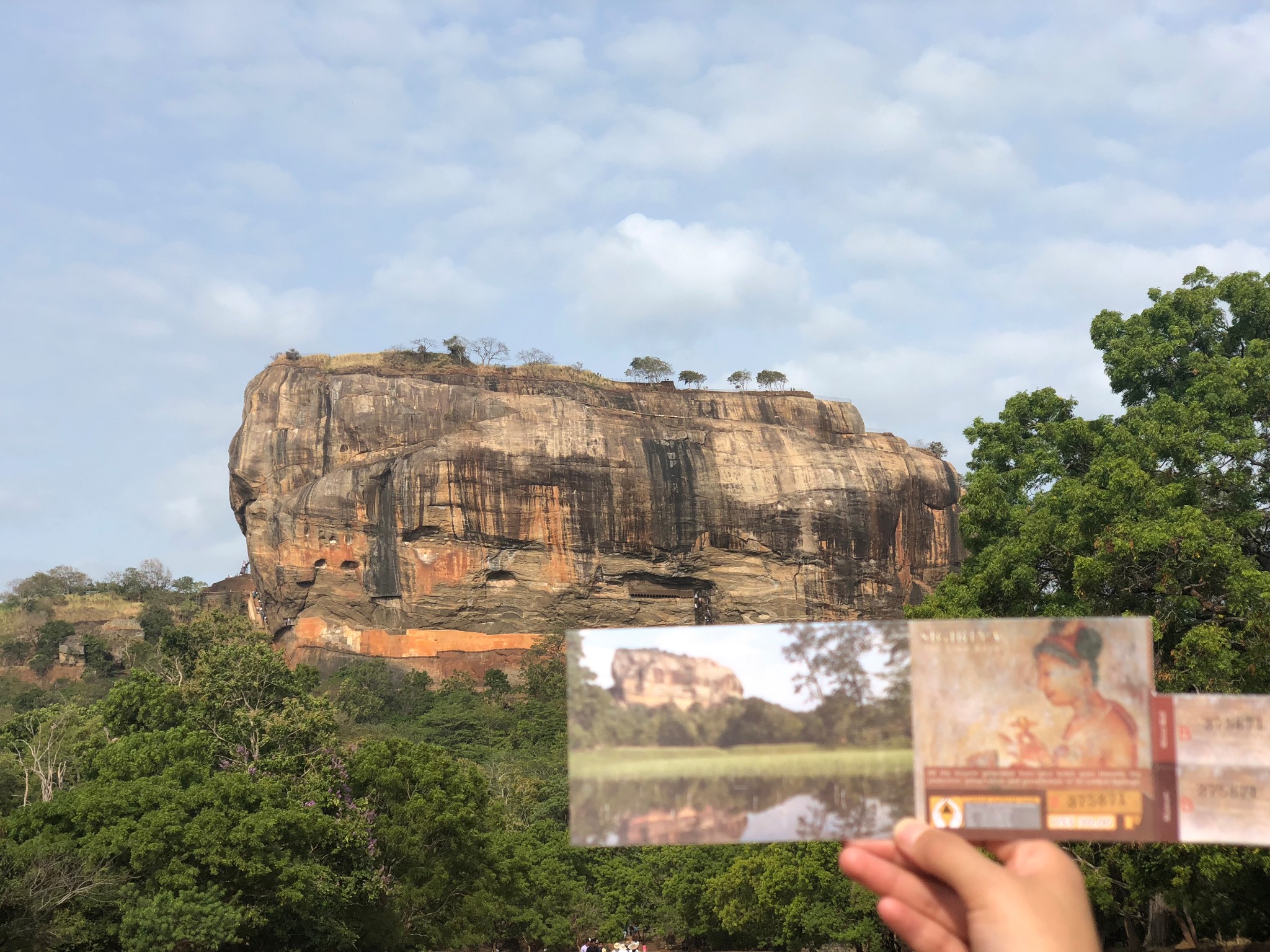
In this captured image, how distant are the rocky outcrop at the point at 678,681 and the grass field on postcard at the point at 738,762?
0.16 m

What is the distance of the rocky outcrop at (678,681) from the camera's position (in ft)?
13.5

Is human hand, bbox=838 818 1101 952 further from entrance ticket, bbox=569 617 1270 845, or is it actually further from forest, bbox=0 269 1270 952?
forest, bbox=0 269 1270 952

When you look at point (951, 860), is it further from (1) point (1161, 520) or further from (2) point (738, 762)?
(1) point (1161, 520)

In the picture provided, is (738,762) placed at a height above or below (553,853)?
above

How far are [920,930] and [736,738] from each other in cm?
93

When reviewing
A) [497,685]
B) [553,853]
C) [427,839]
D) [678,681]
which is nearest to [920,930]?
[678,681]

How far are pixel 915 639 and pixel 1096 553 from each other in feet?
55.1

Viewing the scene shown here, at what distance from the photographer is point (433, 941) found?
26781 millimetres

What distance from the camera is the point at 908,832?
338 centimetres

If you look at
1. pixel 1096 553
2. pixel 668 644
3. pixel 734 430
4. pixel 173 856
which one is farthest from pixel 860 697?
pixel 734 430

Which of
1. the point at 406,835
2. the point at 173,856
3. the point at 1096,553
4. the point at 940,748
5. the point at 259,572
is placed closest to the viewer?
the point at 940,748

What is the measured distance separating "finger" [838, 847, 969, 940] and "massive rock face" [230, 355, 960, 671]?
6496cm

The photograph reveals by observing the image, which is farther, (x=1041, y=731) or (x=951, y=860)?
(x=1041, y=731)

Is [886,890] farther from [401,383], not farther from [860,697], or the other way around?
[401,383]
